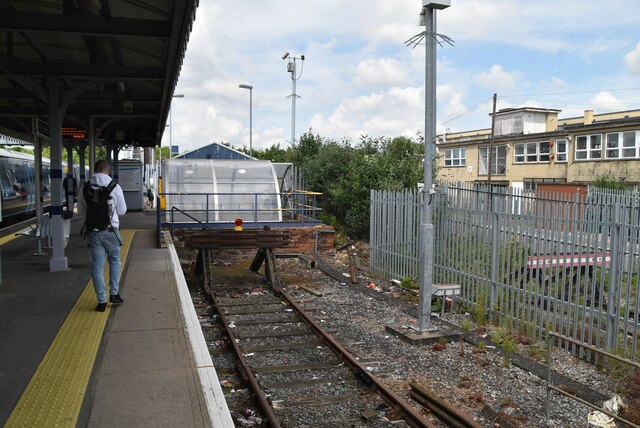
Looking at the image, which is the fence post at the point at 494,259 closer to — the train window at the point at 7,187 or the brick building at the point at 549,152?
the brick building at the point at 549,152

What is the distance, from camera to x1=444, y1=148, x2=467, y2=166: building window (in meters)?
45.5

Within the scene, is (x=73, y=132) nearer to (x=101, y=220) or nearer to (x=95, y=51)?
(x=95, y=51)

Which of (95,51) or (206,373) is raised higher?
(95,51)

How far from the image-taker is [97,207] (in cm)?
688

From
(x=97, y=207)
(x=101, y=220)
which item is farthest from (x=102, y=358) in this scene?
(x=97, y=207)

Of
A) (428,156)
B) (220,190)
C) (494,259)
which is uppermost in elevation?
(428,156)

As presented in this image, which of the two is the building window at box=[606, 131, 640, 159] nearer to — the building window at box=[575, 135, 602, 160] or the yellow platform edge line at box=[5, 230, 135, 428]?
the building window at box=[575, 135, 602, 160]

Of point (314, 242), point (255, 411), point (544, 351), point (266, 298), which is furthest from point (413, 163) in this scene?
point (255, 411)

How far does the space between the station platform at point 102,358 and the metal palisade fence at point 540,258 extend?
492 centimetres

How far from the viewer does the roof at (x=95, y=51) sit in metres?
7.18

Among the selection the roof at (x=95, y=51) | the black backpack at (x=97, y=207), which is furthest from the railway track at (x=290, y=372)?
the roof at (x=95, y=51)

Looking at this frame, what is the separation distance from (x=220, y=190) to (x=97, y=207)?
1233 centimetres

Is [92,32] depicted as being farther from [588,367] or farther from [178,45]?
[588,367]

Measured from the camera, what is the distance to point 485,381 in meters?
6.75
